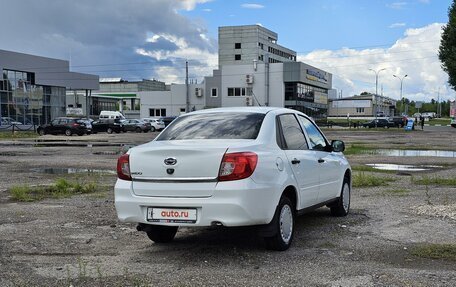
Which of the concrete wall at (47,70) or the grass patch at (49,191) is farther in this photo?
the concrete wall at (47,70)

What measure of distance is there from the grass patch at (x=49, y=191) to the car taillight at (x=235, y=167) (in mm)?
5791

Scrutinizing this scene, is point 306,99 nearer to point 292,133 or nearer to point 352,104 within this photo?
point 352,104

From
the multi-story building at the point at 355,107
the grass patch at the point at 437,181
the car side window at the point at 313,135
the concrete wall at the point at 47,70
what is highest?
the concrete wall at the point at 47,70

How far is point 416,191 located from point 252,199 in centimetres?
657

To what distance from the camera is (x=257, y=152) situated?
18.3 ft

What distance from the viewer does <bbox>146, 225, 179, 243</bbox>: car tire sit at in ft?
20.4

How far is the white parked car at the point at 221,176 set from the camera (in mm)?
5348

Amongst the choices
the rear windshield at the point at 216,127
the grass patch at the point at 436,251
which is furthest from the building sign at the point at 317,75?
the grass patch at the point at 436,251

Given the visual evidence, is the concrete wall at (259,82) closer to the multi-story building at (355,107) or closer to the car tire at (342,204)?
the multi-story building at (355,107)

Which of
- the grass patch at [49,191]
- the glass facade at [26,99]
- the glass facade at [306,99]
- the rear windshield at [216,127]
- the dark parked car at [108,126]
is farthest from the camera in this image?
the glass facade at [306,99]

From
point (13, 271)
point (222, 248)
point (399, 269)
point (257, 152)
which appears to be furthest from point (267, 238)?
point (13, 271)

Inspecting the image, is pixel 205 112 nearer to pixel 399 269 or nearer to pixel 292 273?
pixel 292 273

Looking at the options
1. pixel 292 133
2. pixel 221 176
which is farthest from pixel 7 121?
pixel 221 176

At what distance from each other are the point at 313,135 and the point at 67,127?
43.4 m
